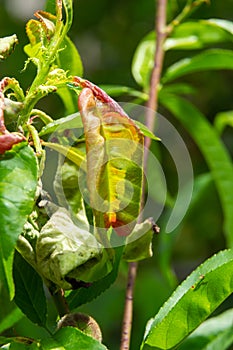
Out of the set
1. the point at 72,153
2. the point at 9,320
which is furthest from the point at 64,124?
the point at 9,320

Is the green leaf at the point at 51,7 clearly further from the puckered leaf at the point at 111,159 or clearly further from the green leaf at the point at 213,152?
the green leaf at the point at 213,152

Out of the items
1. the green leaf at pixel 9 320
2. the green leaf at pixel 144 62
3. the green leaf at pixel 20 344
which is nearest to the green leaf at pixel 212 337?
the green leaf at pixel 9 320

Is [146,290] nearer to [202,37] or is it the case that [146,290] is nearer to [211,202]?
[211,202]

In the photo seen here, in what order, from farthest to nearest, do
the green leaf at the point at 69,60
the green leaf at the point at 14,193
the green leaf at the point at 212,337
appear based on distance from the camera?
the green leaf at the point at 212,337, the green leaf at the point at 69,60, the green leaf at the point at 14,193

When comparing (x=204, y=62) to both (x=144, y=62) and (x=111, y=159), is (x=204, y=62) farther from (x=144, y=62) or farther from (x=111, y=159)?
(x=111, y=159)

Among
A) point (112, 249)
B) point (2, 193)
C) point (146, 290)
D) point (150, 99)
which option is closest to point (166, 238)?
point (150, 99)
